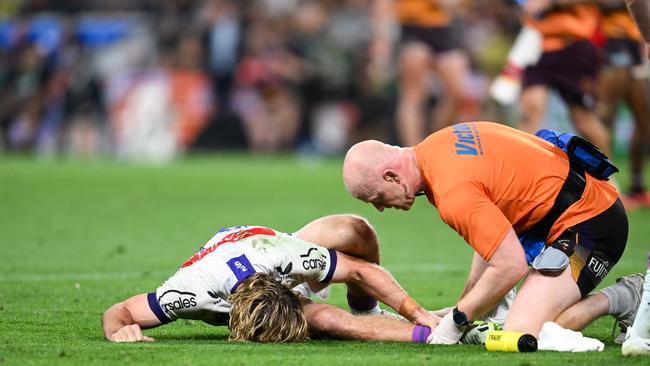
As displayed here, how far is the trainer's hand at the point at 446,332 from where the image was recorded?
18.7ft

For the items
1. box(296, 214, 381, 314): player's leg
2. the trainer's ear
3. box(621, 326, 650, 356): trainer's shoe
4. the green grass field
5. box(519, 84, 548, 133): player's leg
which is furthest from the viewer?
box(519, 84, 548, 133): player's leg

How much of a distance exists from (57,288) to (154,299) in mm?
2204

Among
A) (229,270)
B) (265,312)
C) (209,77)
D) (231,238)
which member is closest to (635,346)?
(265,312)

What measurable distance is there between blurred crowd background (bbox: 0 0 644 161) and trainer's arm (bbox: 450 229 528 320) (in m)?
17.3

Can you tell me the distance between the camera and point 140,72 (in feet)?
81.7

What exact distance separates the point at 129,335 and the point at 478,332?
1727 millimetres

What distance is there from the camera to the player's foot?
5918mm

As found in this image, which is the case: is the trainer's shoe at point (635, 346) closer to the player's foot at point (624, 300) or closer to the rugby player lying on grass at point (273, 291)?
the player's foot at point (624, 300)

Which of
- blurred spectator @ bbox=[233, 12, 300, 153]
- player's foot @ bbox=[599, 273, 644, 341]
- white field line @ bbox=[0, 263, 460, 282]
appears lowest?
blurred spectator @ bbox=[233, 12, 300, 153]

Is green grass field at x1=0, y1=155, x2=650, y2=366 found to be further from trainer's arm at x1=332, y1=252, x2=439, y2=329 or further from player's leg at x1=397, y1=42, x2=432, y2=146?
player's leg at x1=397, y1=42, x2=432, y2=146

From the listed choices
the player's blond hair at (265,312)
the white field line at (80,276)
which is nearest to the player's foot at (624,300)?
the player's blond hair at (265,312)

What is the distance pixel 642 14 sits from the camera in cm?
583

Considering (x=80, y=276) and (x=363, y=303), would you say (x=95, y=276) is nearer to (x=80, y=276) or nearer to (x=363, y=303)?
(x=80, y=276)

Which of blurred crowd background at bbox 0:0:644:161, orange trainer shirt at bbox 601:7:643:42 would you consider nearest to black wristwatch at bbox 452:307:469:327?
orange trainer shirt at bbox 601:7:643:42
